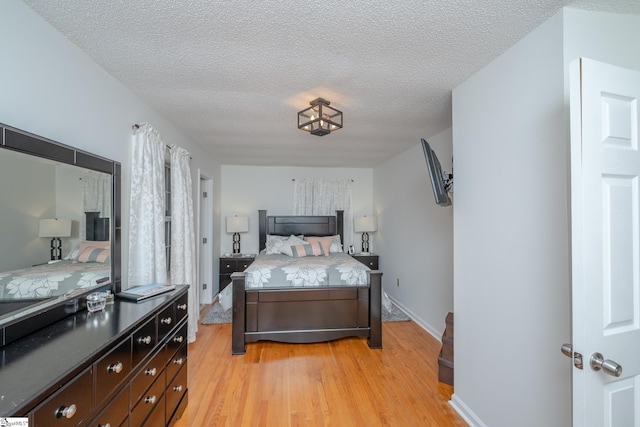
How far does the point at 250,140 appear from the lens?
3453mm

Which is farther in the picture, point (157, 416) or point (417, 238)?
point (417, 238)

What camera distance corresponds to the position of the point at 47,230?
→ 1338 mm

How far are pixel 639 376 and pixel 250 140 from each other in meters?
3.57

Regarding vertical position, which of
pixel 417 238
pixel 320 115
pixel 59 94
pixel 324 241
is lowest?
pixel 324 241

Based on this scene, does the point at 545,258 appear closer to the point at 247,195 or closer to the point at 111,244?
Answer: the point at 111,244

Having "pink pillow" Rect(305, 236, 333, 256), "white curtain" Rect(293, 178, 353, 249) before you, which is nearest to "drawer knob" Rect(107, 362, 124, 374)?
"pink pillow" Rect(305, 236, 333, 256)

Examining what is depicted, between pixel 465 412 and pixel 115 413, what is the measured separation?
83.2 inches

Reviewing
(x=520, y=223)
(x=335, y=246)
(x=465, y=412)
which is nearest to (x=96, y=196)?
(x=520, y=223)

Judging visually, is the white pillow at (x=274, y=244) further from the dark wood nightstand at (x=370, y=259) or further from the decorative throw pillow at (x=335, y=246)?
the dark wood nightstand at (x=370, y=259)

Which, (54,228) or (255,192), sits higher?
(255,192)

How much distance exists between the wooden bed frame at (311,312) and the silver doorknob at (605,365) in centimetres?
211

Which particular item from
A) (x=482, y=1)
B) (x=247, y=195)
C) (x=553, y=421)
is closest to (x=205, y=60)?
(x=482, y=1)

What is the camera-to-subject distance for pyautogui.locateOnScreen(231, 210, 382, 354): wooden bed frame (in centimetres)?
293

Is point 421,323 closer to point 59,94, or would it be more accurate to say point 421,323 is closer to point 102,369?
point 102,369
